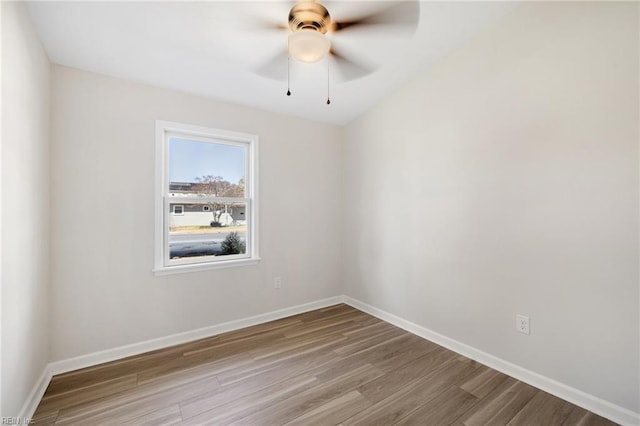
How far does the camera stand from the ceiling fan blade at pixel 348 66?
2.04 metres

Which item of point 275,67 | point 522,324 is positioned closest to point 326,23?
point 275,67

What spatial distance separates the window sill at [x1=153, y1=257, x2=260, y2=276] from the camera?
8.36ft

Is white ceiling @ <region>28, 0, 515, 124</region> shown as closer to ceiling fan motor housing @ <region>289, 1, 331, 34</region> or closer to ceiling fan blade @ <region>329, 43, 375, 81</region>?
ceiling fan blade @ <region>329, 43, 375, 81</region>

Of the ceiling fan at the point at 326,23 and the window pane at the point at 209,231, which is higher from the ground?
the ceiling fan at the point at 326,23

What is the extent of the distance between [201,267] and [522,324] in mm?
2777

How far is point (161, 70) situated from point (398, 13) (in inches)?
75.3

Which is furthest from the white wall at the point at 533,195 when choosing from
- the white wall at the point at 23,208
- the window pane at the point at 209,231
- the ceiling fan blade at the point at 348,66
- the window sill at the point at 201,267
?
the white wall at the point at 23,208

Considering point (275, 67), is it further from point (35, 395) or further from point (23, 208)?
point (35, 395)

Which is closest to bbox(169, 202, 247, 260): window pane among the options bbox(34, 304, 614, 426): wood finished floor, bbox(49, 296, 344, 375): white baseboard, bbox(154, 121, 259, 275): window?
bbox(154, 121, 259, 275): window

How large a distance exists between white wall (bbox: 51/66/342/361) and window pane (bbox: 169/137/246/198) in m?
0.22

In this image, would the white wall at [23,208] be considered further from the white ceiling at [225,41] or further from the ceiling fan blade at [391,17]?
the ceiling fan blade at [391,17]

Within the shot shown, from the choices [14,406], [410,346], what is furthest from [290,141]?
[14,406]

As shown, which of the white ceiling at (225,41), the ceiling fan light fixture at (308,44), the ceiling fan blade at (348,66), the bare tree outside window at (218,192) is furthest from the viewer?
the bare tree outside window at (218,192)

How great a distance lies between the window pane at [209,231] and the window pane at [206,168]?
0.16m
